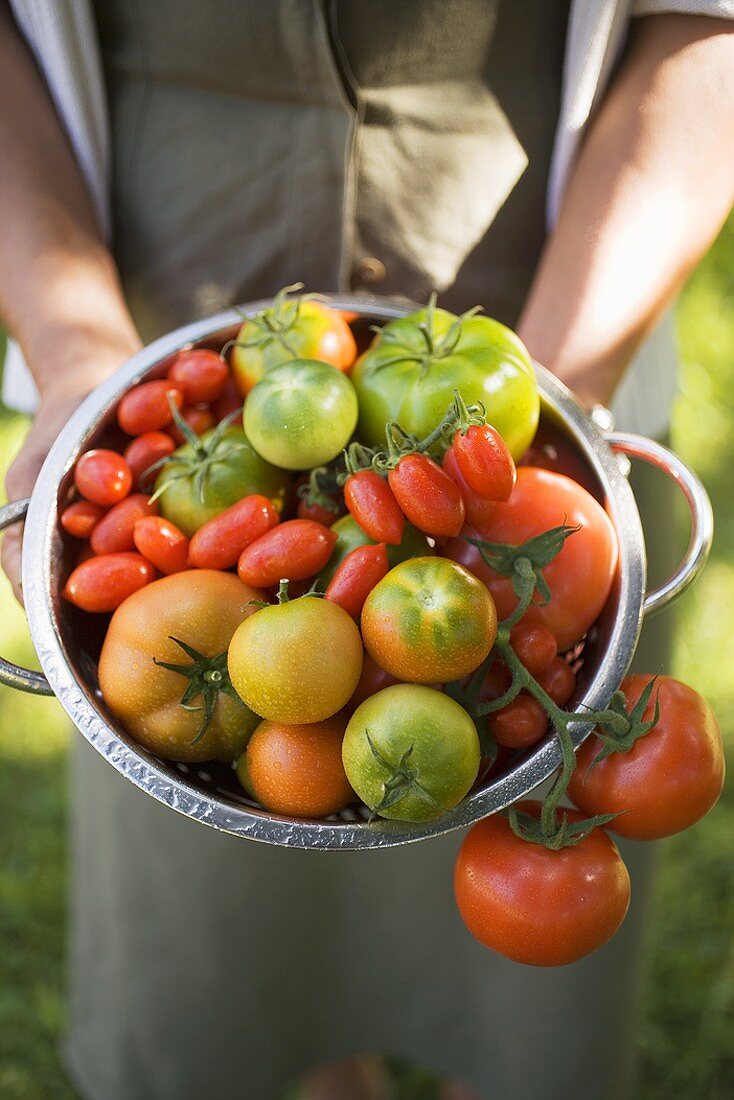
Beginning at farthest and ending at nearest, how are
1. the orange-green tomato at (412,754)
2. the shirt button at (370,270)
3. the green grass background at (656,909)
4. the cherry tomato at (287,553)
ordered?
the green grass background at (656,909), the shirt button at (370,270), the cherry tomato at (287,553), the orange-green tomato at (412,754)

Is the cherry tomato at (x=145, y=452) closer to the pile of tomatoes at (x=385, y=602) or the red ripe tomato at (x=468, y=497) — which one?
the pile of tomatoes at (x=385, y=602)

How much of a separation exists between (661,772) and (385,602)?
0.27 metres

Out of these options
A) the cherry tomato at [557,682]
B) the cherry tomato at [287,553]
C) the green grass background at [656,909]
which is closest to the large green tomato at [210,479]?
the cherry tomato at [287,553]

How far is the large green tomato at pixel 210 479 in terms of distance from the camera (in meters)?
1.02

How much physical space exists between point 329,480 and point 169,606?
0.21 m

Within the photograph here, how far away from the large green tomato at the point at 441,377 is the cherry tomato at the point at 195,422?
0.16m

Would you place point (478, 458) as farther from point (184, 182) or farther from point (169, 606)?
point (184, 182)

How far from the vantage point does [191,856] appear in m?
1.45

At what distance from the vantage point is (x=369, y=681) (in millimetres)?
917

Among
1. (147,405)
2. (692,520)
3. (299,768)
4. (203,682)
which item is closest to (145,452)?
(147,405)

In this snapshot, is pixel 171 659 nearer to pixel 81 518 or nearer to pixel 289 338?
pixel 81 518

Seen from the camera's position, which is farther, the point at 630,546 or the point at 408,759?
the point at 630,546

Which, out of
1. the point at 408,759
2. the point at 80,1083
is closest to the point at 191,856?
the point at 80,1083

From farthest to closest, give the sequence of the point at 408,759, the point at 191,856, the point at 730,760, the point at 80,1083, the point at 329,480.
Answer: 1. the point at 730,760
2. the point at 80,1083
3. the point at 191,856
4. the point at 329,480
5. the point at 408,759
